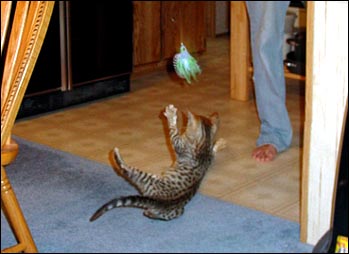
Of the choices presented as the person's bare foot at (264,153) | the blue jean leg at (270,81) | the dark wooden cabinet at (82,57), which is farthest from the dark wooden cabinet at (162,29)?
the person's bare foot at (264,153)

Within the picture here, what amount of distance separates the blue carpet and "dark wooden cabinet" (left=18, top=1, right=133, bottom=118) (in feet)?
2.72

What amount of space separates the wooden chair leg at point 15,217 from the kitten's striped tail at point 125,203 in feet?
1.17

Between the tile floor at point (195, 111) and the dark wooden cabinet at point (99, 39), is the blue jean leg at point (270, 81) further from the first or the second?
the dark wooden cabinet at point (99, 39)

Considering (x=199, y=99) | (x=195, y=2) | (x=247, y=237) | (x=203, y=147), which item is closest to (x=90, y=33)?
(x=199, y=99)

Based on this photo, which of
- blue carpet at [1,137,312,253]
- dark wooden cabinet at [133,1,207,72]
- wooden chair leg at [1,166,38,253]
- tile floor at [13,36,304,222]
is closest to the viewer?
wooden chair leg at [1,166,38,253]

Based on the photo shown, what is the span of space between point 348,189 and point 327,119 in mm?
803

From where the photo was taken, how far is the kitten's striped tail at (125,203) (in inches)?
88.7

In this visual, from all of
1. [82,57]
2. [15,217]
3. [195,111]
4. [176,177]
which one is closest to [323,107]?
[176,177]

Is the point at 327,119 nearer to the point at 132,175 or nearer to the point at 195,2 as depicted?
the point at 132,175

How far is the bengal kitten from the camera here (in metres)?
2.26

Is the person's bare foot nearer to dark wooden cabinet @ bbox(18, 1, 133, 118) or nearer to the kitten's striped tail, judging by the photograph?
the kitten's striped tail

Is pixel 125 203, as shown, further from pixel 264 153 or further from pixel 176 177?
pixel 264 153

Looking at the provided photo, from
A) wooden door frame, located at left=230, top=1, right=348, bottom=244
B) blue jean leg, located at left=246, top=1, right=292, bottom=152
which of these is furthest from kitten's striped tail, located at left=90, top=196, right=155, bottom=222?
blue jean leg, located at left=246, top=1, right=292, bottom=152

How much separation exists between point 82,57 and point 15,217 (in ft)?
5.59
